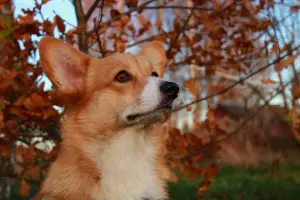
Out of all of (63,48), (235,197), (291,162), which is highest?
(63,48)

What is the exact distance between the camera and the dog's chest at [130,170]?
7.77 feet

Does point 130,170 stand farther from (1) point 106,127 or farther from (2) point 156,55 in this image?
(2) point 156,55

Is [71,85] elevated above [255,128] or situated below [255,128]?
below

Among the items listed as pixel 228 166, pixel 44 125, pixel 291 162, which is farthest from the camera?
pixel 228 166

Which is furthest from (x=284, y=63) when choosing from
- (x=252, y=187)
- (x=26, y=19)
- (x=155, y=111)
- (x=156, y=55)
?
(x=252, y=187)

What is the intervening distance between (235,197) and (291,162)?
2.39m

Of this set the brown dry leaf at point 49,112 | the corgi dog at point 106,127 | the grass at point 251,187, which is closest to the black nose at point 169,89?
the corgi dog at point 106,127

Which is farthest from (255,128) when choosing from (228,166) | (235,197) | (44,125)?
(44,125)

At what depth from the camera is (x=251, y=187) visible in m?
4.72

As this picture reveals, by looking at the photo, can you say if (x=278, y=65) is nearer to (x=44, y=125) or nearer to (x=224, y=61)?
(x=224, y=61)

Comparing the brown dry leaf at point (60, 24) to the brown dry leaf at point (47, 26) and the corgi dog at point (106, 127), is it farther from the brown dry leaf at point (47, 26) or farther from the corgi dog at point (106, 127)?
the corgi dog at point (106, 127)

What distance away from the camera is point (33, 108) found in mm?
2811

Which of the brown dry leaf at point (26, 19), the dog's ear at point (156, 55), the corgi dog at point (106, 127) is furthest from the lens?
the dog's ear at point (156, 55)

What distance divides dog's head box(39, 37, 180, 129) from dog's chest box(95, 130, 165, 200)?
0.16 meters
